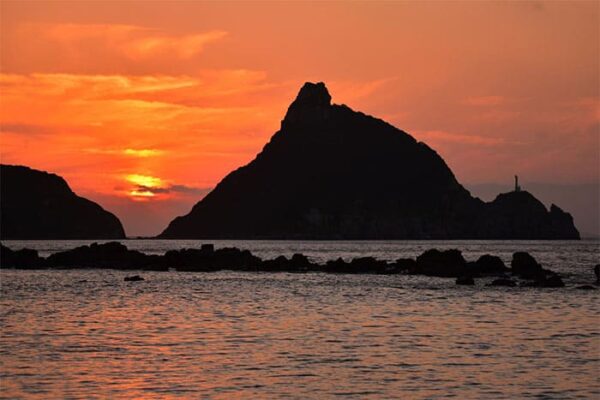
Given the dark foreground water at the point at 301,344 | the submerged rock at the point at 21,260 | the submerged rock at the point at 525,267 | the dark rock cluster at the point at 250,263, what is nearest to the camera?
the dark foreground water at the point at 301,344

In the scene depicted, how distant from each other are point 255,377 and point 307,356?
15.1 ft

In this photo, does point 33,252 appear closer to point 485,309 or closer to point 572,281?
point 572,281

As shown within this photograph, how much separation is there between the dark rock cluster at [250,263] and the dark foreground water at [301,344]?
2333cm

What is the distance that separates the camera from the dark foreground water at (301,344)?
27547 mm

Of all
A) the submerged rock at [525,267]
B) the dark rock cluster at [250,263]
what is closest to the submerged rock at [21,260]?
the dark rock cluster at [250,263]

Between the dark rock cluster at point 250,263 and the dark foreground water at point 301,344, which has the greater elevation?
the dark rock cluster at point 250,263

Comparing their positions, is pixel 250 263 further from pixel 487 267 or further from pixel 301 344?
pixel 301 344

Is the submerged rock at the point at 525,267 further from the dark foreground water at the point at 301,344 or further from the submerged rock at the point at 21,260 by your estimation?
the submerged rock at the point at 21,260

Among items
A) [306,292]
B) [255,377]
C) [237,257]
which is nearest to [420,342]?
[255,377]

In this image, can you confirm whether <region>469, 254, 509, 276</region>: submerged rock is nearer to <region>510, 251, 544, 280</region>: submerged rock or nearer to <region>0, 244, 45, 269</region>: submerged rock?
<region>510, 251, 544, 280</region>: submerged rock

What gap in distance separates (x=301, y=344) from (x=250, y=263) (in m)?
70.6

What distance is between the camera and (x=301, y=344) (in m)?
36.6

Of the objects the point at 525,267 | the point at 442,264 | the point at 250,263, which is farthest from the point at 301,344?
the point at 250,263

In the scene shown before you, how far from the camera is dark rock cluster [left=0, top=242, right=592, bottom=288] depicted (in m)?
88.7
